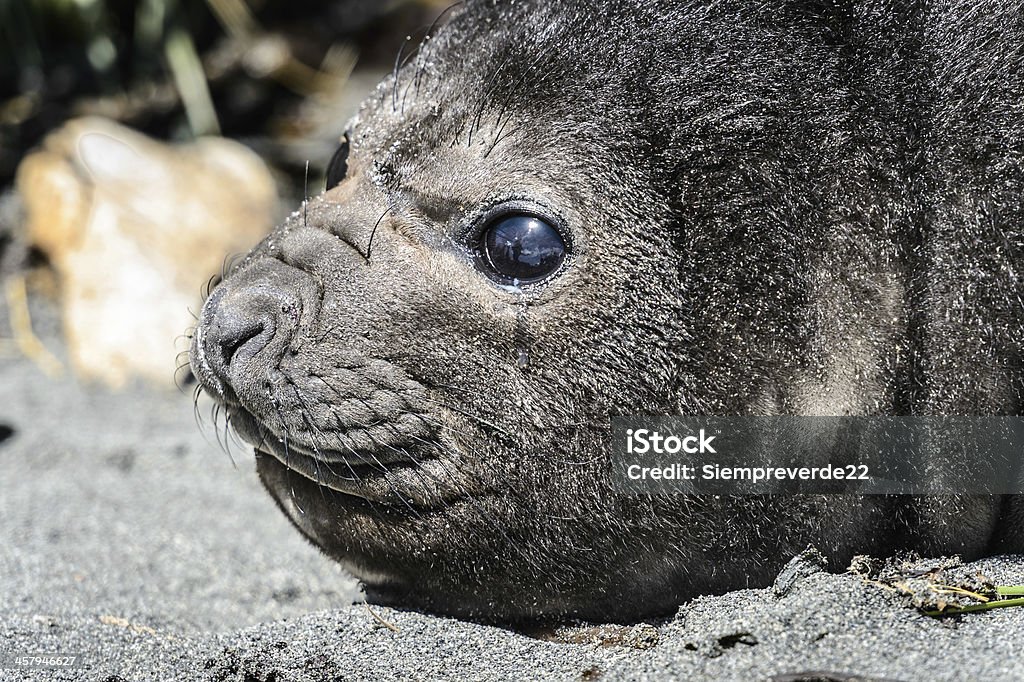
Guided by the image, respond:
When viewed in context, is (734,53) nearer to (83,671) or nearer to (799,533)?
(799,533)

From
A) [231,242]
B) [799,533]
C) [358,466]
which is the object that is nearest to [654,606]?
[799,533]

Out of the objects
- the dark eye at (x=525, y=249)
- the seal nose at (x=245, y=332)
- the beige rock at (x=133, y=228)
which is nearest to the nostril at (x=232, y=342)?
the seal nose at (x=245, y=332)

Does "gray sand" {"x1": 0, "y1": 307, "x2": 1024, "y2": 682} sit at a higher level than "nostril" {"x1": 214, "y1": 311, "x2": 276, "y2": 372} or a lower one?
lower

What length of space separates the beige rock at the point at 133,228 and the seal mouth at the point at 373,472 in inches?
134

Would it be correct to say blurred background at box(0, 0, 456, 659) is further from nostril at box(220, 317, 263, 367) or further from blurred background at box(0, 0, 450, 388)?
nostril at box(220, 317, 263, 367)

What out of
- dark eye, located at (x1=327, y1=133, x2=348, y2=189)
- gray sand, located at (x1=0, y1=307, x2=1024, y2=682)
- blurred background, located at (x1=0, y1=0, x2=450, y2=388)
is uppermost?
blurred background, located at (x1=0, y1=0, x2=450, y2=388)

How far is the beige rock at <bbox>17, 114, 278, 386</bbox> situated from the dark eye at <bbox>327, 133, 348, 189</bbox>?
2974 millimetres

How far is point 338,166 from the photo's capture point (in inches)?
144

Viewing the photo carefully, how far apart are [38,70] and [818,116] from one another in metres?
6.51

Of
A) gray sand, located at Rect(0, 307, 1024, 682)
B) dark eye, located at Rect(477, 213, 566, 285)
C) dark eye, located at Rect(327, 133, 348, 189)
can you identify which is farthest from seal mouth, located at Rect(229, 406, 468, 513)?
dark eye, located at Rect(327, 133, 348, 189)

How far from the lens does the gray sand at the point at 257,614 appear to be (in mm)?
2689

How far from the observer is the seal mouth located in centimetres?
309

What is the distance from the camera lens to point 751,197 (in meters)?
2.96

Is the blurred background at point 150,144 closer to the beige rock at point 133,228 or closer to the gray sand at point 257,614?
the beige rock at point 133,228
